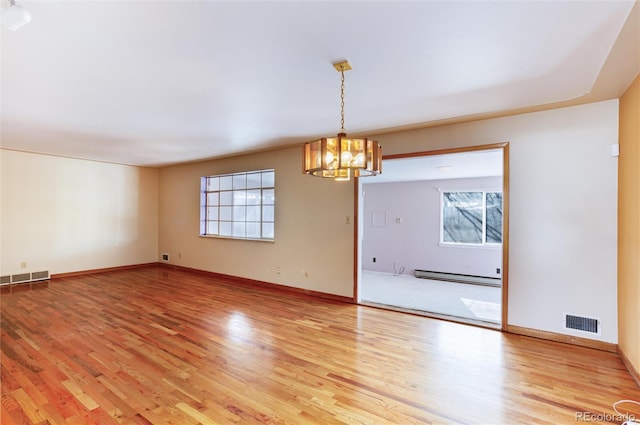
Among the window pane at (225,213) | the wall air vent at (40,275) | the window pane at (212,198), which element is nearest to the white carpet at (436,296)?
the window pane at (225,213)

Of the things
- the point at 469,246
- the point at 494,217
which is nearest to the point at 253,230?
the point at 469,246

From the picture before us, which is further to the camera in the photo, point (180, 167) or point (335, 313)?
point (180, 167)

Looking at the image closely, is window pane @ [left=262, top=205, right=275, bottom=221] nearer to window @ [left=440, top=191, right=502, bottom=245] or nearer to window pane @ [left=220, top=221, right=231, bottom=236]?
window pane @ [left=220, top=221, right=231, bottom=236]

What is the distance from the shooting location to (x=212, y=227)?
7000 millimetres

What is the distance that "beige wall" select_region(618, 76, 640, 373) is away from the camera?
97.3 inches

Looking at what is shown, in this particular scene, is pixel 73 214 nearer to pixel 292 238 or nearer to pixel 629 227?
pixel 292 238

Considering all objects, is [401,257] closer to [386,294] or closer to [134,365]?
[386,294]

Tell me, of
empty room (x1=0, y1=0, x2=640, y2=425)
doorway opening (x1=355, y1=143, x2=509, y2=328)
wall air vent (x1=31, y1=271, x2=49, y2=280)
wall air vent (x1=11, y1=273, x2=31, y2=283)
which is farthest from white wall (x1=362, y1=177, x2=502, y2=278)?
wall air vent (x1=11, y1=273, x2=31, y2=283)

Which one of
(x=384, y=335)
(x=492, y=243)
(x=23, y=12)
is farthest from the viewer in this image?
(x=492, y=243)

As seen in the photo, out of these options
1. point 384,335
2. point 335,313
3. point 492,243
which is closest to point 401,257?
point 492,243

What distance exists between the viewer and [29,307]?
13.7ft

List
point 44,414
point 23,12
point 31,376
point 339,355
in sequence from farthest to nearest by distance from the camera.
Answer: point 339,355 → point 31,376 → point 44,414 → point 23,12

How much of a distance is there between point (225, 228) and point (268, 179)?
171 cm

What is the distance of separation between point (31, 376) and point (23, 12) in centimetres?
259
